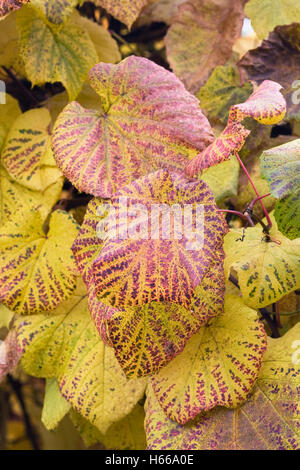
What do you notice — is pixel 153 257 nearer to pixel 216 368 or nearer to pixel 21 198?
pixel 216 368

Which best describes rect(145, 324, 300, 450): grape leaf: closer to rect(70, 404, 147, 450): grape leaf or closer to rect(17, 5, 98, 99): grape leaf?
rect(70, 404, 147, 450): grape leaf

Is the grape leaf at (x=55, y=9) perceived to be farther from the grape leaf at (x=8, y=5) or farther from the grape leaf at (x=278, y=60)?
the grape leaf at (x=278, y=60)


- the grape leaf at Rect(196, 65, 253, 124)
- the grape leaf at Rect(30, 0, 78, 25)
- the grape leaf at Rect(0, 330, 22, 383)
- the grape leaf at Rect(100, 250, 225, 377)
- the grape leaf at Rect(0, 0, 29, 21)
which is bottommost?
the grape leaf at Rect(0, 330, 22, 383)

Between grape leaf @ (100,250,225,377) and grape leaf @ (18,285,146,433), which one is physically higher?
grape leaf @ (100,250,225,377)

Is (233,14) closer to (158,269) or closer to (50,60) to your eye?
(50,60)

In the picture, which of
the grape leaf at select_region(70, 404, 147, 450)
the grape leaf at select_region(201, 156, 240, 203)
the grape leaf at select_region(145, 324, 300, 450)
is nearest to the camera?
the grape leaf at select_region(145, 324, 300, 450)

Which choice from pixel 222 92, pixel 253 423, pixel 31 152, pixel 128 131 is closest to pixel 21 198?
pixel 31 152

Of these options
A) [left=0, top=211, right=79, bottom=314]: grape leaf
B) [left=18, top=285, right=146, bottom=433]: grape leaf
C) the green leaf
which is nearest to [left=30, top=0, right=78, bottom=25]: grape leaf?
[left=0, top=211, right=79, bottom=314]: grape leaf
